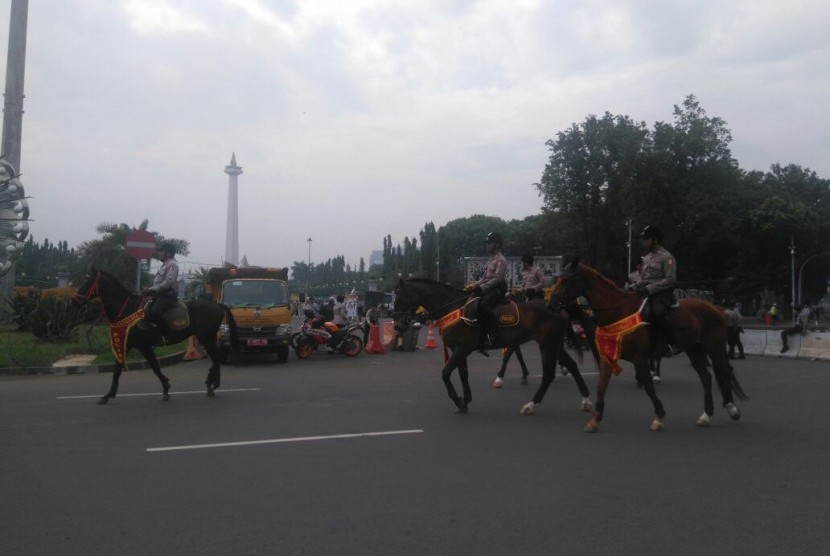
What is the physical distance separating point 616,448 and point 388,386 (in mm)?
5768

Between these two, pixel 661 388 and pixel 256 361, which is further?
pixel 256 361

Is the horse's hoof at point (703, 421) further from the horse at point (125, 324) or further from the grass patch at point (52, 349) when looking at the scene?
the grass patch at point (52, 349)

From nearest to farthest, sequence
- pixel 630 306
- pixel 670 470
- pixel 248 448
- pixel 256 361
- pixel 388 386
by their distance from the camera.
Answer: pixel 670 470
pixel 248 448
pixel 630 306
pixel 388 386
pixel 256 361

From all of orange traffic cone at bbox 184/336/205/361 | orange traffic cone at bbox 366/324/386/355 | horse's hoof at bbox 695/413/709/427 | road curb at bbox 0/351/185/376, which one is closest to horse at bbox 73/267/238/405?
road curb at bbox 0/351/185/376

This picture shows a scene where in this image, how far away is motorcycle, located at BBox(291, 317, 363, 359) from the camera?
61.5ft

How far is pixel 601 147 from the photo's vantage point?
151 feet

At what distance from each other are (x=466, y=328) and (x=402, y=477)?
376 cm

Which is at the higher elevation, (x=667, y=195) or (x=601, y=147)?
(x=601, y=147)

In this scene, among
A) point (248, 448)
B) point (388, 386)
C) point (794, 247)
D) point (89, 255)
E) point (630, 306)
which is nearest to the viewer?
point (248, 448)

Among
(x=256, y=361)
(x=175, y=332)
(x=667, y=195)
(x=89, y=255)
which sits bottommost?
(x=256, y=361)

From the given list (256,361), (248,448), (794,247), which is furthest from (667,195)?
(248,448)

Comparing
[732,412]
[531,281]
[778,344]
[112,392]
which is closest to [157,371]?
[112,392]

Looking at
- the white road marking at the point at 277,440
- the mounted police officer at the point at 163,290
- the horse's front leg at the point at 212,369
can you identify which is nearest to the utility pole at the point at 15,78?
the mounted police officer at the point at 163,290

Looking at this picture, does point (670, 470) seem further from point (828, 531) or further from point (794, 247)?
point (794, 247)
